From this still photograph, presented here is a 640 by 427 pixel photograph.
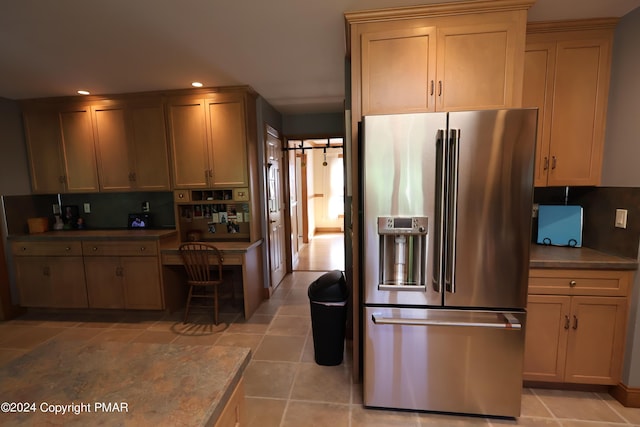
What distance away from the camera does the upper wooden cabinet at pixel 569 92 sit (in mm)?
1977

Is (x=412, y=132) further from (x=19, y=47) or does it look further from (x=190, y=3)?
(x=19, y=47)

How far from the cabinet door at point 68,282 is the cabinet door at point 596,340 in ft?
15.1

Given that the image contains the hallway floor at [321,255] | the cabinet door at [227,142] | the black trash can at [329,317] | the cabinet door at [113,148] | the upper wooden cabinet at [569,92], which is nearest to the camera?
the upper wooden cabinet at [569,92]

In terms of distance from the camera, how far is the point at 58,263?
3.26 m

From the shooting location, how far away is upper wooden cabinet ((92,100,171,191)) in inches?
130

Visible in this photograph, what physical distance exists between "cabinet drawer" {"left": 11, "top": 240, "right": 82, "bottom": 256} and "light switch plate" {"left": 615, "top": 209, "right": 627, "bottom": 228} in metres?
4.92

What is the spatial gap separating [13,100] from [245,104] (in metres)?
2.83

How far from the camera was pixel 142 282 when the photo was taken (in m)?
3.19

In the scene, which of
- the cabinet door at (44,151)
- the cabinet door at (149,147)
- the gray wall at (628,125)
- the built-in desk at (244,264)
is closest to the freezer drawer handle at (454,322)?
the gray wall at (628,125)

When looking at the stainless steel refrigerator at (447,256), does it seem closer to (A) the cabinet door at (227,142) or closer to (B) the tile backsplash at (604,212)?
(B) the tile backsplash at (604,212)

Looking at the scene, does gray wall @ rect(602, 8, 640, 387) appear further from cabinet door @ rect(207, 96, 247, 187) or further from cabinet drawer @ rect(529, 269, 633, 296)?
cabinet door @ rect(207, 96, 247, 187)

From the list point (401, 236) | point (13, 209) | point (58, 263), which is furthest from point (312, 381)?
point (13, 209)

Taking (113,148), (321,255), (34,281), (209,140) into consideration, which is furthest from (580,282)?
(34,281)

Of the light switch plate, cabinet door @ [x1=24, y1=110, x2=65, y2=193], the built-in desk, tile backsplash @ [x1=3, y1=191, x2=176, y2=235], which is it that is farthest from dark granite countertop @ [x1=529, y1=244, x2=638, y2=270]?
cabinet door @ [x1=24, y1=110, x2=65, y2=193]
